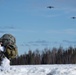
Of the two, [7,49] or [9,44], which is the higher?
[9,44]

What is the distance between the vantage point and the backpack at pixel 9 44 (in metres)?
15.1

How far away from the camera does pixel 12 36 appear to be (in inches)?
597

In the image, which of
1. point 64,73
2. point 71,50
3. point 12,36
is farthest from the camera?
point 71,50

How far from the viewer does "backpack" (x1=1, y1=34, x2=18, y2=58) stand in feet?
49.5

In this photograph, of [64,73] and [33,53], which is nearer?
[64,73]

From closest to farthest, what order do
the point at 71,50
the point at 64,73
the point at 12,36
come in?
the point at 64,73 < the point at 12,36 < the point at 71,50

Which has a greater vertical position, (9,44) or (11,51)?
(9,44)

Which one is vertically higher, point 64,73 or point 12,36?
point 12,36

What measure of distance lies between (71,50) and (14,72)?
63.9 metres

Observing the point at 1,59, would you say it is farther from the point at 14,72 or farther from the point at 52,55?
the point at 52,55

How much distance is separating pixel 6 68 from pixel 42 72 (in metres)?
1.36

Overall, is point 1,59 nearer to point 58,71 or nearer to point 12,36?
point 12,36

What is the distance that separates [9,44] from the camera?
1523 centimetres

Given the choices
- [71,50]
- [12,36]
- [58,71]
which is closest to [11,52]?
[12,36]
